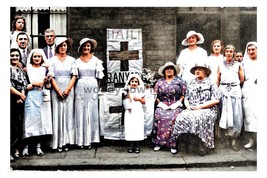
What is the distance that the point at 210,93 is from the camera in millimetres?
6430

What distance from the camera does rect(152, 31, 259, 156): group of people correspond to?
20.9 ft

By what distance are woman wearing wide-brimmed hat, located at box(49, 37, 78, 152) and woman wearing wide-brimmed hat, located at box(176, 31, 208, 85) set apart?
5.40 feet

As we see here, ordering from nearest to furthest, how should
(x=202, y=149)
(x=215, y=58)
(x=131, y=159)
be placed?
(x=131, y=159) → (x=202, y=149) → (x=215, y=58)

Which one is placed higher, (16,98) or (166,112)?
(16,98)

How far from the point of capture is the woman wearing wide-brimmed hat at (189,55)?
258 inches

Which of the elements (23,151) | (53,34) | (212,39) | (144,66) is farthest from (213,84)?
(23,151)

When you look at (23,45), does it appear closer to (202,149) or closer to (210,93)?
(210,93)

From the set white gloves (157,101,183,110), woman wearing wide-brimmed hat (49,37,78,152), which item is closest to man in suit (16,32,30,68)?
woman wearing wide-brimmed hat (49,37,78,152)

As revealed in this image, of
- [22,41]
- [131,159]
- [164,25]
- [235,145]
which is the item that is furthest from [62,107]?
[235,145]

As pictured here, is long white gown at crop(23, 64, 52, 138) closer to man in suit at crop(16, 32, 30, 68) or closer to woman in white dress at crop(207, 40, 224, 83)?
man in suit at crop(16, 32, 30, 68)

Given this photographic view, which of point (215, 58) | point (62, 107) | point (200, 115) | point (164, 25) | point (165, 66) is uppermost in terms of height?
point (164, 25)

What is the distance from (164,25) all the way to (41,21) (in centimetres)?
188
